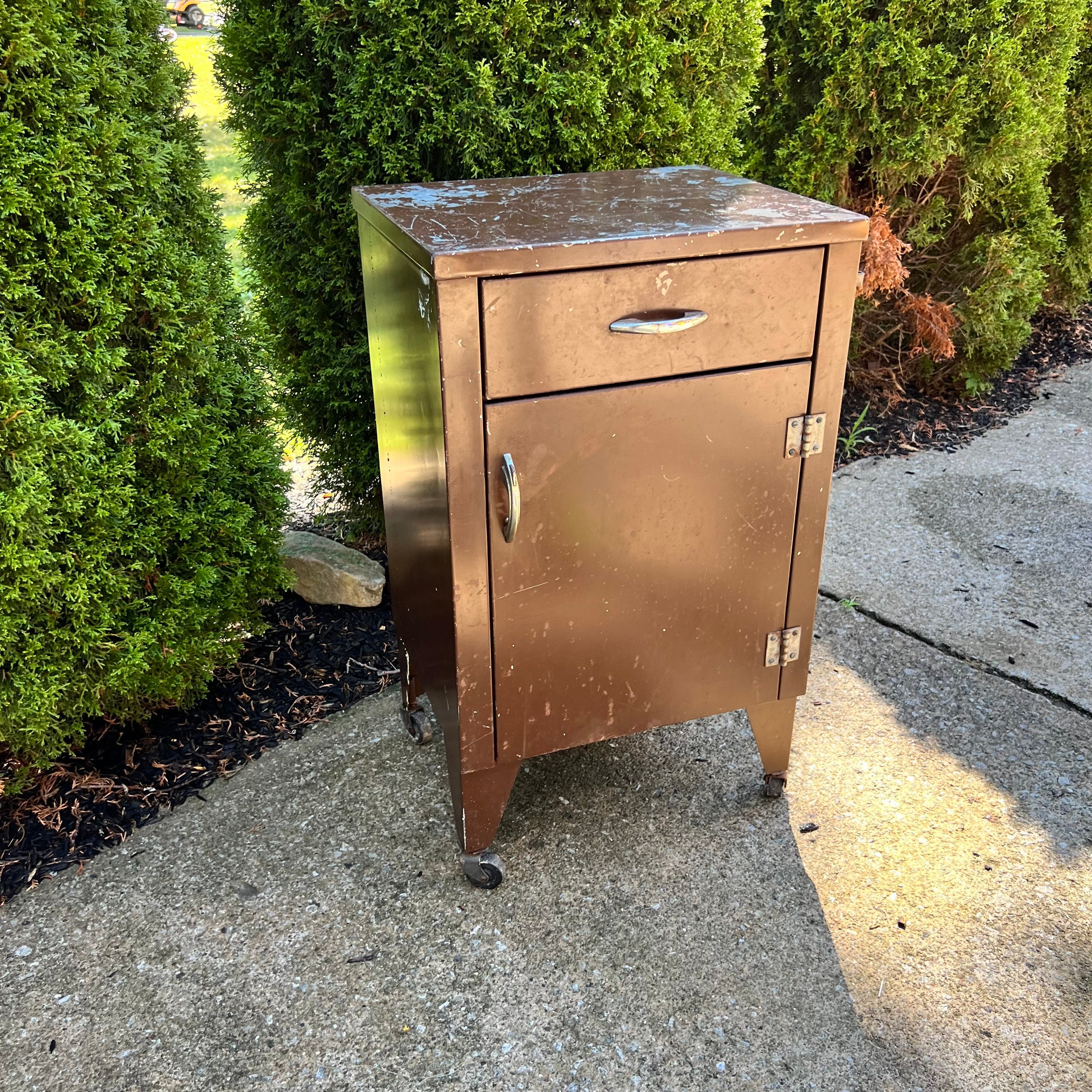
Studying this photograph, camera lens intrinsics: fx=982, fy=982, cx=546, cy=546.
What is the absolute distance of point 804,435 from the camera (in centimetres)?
195

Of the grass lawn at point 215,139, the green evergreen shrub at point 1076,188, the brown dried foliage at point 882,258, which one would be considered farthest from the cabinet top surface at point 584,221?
the grass lawn at point 215,139

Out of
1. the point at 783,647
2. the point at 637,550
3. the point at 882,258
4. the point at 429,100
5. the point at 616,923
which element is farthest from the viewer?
the point at 882,258

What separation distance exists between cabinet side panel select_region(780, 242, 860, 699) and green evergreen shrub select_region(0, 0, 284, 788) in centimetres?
141

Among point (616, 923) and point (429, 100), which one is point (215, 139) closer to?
point (429, 100)

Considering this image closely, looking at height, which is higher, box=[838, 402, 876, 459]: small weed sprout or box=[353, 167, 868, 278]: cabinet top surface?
box=[353, 167, 868, 278]: cabinet top surface

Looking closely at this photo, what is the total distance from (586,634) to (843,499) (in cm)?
223

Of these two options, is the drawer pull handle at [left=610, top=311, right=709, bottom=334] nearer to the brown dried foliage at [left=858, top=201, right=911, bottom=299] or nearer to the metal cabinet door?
the metal cabinet door

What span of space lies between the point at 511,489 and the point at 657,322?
389mm

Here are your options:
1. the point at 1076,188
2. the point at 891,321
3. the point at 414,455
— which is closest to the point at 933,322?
the point at 891,321

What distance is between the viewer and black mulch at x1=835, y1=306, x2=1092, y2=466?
170 inches

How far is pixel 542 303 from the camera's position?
5.41ft

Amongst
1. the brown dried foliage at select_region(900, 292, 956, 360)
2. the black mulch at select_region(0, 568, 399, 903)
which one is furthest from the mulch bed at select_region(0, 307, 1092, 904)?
the brown dried foliage at select_region(900, 292, 956, 360)

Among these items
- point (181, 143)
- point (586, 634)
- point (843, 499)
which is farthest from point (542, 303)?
point (843, 499)

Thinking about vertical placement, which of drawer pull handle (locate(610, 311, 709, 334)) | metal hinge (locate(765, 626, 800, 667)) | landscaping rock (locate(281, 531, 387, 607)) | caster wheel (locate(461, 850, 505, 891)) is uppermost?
drawer pull handle (locate(610, 311, 709, 334))
